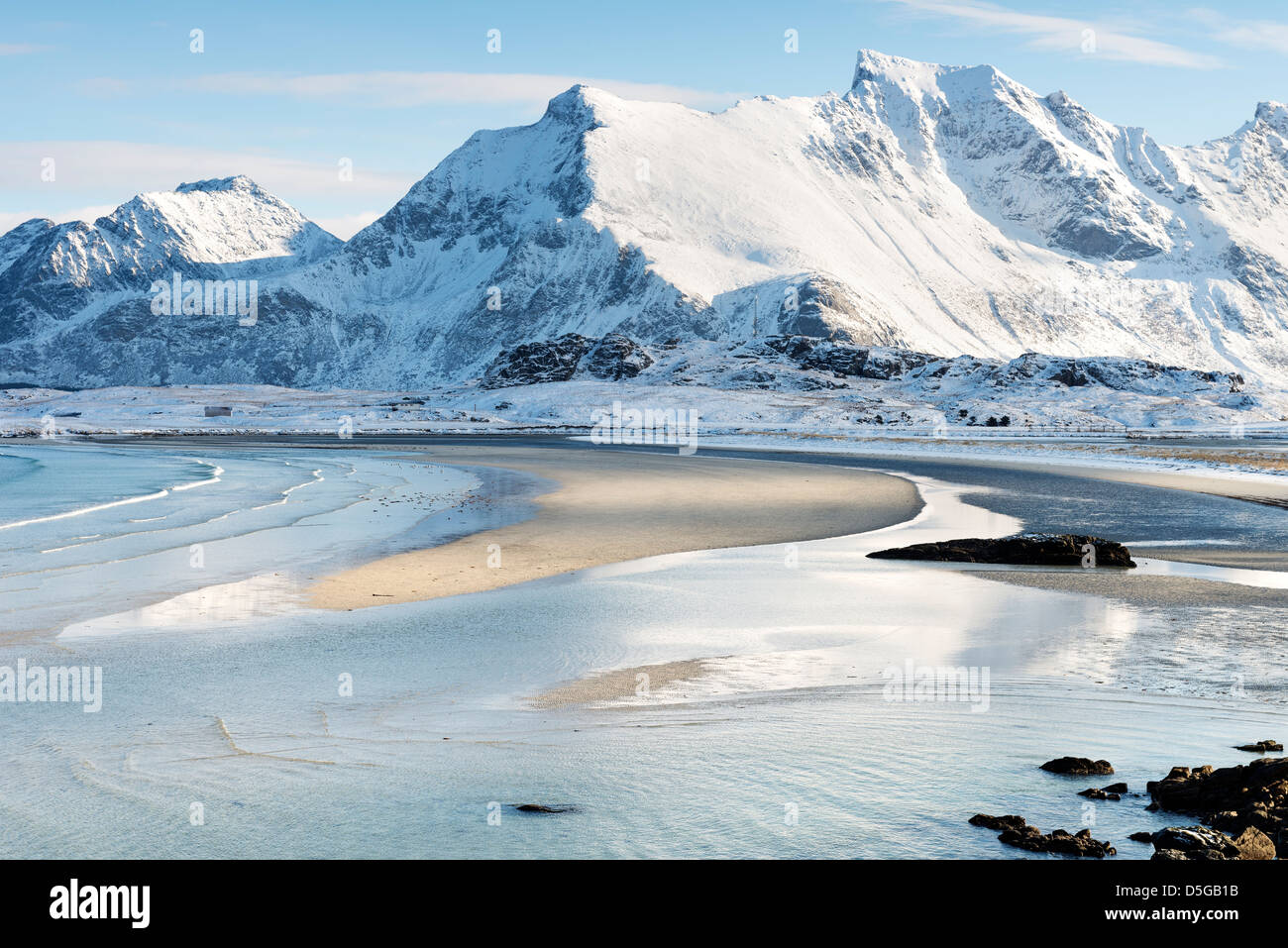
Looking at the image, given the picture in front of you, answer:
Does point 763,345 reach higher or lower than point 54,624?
higher

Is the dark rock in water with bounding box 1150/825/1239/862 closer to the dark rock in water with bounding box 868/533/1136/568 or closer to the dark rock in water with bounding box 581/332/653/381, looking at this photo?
the dark rock in water with bounding box 868/533/1136/568

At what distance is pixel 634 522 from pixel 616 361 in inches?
6511

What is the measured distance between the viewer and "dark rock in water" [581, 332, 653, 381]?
188012 mm

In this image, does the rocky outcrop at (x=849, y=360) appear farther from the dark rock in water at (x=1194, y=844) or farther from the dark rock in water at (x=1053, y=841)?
the dark rock in water at (x=1194, y=844)

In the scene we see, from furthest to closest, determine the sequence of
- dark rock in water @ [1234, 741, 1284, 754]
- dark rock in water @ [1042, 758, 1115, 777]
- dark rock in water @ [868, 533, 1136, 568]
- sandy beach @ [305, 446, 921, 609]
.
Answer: dark rock in water @ [868, 533, 1136, 568] → sandy beach @ [305, 446, 921, 609] → dark rock in water @ [1234, 741, 1284, 754] → dark rock in water @ [1042, 758, 1115, 777]

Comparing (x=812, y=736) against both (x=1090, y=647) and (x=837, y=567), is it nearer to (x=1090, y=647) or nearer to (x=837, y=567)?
(x=1090, y=647)

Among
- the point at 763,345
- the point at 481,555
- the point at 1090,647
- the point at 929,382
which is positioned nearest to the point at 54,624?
the point at 481,555

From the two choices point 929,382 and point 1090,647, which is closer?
point 1090,647

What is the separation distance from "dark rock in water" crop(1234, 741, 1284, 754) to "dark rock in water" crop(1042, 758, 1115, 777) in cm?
136

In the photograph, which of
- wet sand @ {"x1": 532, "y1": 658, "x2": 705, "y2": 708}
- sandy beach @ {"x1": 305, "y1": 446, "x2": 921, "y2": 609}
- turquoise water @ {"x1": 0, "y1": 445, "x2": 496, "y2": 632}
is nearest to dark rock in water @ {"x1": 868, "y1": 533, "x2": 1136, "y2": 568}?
sandy beach @ {"x1": 305, "y1": 446, "x2": 921, "y2": 609}

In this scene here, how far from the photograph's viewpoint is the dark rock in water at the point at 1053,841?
640cm
